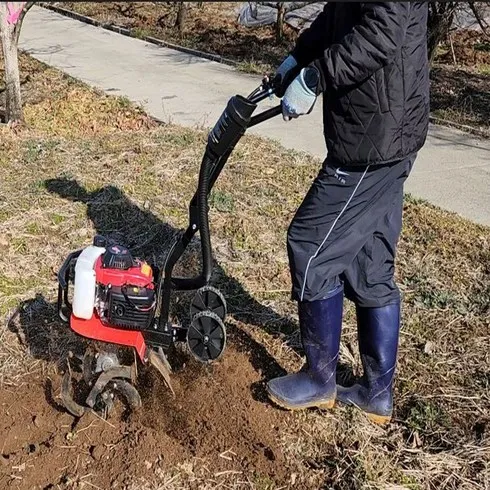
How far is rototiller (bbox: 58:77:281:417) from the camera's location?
2.56 m

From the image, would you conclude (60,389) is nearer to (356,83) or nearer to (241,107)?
(241,107)

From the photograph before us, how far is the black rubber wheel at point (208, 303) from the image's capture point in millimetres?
3033

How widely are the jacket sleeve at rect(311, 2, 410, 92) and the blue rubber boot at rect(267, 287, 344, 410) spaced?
0.87 meters

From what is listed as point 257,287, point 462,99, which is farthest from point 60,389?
point 462,99

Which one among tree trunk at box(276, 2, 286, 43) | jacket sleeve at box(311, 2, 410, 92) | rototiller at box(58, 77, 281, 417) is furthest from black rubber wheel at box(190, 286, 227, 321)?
tree trunk at box(276, 2, 286, 43)

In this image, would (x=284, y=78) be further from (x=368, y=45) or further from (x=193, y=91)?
(x=193, y=91)

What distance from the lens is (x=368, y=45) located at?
2166 mm

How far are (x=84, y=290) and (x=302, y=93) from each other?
42.5 inches

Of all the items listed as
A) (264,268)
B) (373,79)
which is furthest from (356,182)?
(264,268)

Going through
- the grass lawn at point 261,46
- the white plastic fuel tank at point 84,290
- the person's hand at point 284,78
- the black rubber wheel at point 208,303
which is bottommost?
the grass lawn at point 261,46

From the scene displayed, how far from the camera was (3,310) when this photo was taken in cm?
357

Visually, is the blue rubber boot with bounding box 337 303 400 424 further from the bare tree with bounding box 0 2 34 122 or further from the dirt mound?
the bare tree with bounding box 0 2 34 122

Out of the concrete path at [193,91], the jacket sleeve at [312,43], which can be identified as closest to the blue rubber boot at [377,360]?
the jacket sleeve at [312,43]

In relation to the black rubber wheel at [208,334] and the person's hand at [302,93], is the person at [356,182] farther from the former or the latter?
the black rubber wheel at [208,334]
